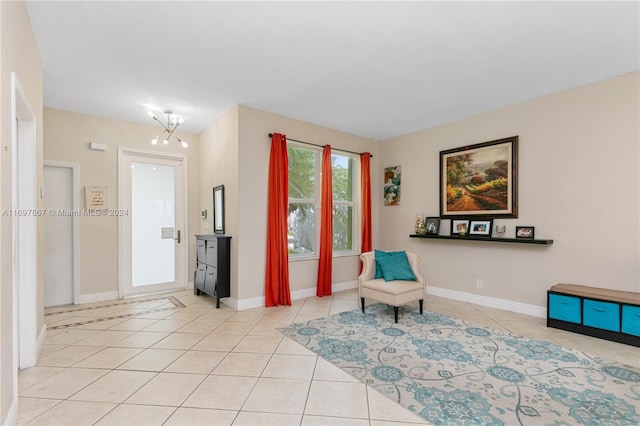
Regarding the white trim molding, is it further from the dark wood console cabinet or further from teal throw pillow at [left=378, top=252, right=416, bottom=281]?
teal throw pillow at [left=378, top=252, right=416, bottom=281]

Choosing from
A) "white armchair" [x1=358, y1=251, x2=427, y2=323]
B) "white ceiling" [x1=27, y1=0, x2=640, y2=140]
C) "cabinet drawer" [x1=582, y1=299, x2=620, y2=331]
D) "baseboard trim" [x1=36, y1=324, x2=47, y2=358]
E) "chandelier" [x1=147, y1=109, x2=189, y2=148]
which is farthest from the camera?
"chandelier" [x1=147, y1=109, x2=189, y2=148]

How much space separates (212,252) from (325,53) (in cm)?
297

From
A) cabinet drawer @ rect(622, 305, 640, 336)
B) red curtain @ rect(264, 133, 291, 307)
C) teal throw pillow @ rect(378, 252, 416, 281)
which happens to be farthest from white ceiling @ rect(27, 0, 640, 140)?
cabinet drawer @ rect(622, 305, 640, 336)

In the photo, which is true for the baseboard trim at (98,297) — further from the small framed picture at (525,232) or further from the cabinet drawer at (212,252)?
the small framed picture at (525,232)

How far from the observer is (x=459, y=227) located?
460 centimetres

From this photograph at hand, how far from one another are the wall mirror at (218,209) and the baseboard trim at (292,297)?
1.07 meters

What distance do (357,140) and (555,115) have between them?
2901mm

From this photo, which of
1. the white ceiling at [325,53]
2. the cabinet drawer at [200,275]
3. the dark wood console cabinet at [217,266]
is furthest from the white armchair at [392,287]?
the cabinet drawer at [200,275]

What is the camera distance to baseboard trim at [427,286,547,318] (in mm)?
3863

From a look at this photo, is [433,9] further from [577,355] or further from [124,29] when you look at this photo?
[577,355]

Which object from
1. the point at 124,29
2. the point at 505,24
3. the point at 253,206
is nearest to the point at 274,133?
the point at 253,206

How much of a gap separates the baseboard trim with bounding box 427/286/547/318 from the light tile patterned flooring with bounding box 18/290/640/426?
16 cm

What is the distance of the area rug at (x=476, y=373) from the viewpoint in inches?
74.9

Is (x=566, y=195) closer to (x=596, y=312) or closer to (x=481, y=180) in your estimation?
(x=481, y=180)
